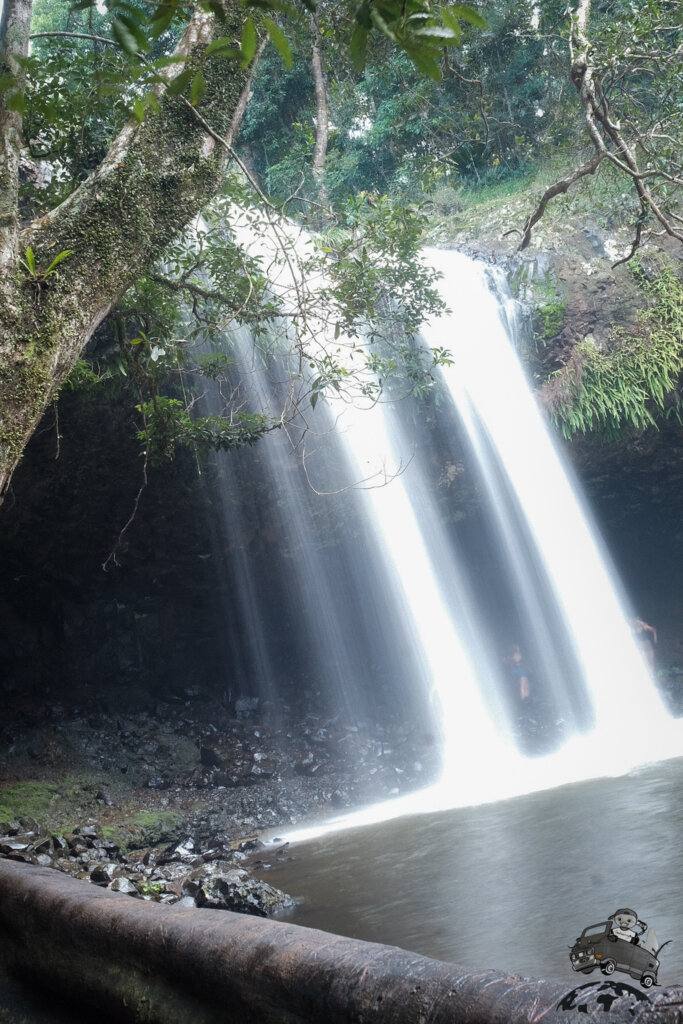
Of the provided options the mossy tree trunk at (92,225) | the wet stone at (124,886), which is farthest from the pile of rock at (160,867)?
the mossy tree trunk at (92,225)

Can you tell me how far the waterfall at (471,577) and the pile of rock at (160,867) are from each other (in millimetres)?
4843

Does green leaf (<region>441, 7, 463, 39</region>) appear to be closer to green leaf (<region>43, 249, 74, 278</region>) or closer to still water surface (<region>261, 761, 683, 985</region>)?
green leaf (<region>43, 249, 74, 278</region>)

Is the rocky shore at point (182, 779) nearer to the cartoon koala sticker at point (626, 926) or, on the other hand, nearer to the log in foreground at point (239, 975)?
the log in foreground at point (239, 975)

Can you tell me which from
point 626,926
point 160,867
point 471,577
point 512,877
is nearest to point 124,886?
point 160,867

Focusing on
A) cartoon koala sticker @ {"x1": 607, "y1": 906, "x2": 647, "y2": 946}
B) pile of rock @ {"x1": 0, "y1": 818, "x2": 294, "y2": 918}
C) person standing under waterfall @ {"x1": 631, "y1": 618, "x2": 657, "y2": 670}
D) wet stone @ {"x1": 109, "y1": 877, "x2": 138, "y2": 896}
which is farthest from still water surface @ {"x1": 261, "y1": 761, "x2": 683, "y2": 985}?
person standing under waterfall @ {"x1": 631, "y1": 618, "x2": 657, "y2": 670}

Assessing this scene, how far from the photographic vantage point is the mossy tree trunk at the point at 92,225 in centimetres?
259

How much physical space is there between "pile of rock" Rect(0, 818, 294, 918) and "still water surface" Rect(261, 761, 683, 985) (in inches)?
10.8

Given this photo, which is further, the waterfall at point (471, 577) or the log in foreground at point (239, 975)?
the waterfall at point (471, 577)

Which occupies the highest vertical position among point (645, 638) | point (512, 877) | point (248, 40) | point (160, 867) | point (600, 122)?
point (600, 122)

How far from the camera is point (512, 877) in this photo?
4.14 metres

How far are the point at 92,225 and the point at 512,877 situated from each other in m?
3.94

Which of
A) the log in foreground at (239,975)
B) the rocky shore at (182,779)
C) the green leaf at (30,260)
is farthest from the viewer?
the rocky shore at (182,779)

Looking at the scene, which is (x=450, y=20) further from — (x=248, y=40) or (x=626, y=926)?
→ (x=626, y=926)

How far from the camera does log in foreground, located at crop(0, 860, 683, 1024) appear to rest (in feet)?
4.09
